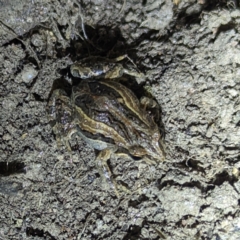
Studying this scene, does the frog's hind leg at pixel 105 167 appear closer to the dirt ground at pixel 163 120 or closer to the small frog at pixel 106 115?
the small frog at pixel 106 115

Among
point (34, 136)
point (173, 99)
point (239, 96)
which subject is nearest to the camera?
point (239, 96)

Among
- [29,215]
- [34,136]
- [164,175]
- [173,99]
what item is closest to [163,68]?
[173,99]

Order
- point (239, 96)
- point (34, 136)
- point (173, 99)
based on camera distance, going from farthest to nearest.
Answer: point (34, 136) → point (173, 99) → point (239, 96)

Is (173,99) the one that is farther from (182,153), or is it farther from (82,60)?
(82,60)

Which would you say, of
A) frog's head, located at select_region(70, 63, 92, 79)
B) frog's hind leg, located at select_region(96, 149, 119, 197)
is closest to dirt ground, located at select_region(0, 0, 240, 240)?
frog's hind leg, located at select_region(96, 149, 119, 197)

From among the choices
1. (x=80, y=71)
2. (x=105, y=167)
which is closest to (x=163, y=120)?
(x=105, y=167)

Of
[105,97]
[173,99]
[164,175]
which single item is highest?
[173,99]
